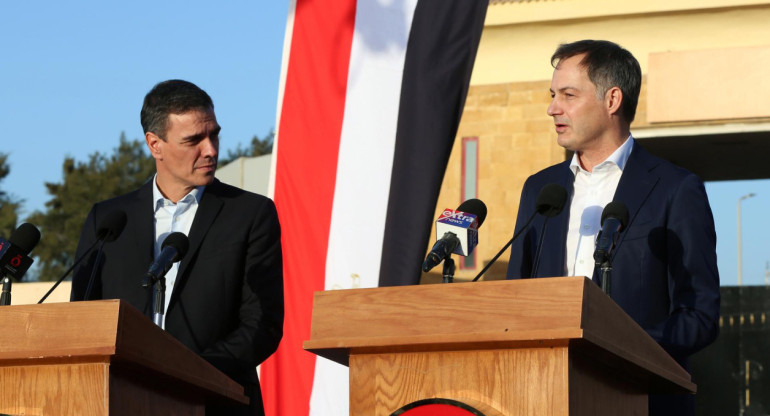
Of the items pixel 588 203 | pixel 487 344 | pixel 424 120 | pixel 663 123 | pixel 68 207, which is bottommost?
pixel 487 344

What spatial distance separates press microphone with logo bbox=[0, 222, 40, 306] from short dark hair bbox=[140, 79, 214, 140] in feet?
2.38

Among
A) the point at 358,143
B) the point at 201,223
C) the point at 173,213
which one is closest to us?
the point at 201,223

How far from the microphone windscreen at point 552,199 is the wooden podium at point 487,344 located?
623 millimetres

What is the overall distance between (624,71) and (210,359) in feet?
5.76

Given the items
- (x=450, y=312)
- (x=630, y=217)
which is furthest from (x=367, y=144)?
(x=450, y=312)

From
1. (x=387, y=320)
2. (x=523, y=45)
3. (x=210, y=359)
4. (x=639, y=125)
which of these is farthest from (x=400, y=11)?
(x=523, y=45)

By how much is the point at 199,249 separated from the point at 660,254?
160 centimetres

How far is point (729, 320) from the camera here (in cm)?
1185

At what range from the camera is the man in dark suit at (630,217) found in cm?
375

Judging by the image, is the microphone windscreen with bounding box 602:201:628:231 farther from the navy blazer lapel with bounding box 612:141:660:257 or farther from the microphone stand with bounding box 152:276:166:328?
the microphone stand with bounding box 152:276:166:328

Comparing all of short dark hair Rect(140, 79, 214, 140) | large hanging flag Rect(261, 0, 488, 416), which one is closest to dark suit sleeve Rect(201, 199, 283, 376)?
short dark hair Rect(140, 79, 214, 140)

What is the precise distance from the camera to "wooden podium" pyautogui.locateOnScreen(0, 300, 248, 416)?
3.05 metres

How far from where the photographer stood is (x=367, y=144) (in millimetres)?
6871

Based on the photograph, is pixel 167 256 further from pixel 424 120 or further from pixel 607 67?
pixel 424 120
